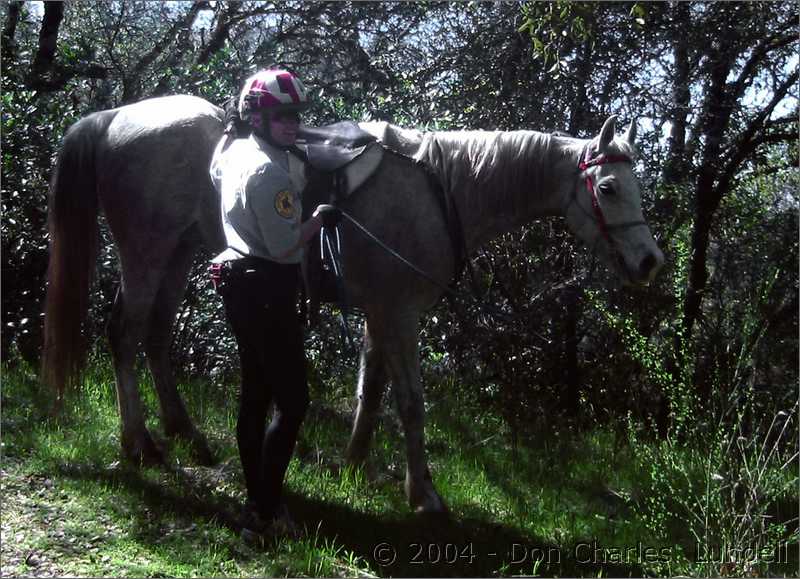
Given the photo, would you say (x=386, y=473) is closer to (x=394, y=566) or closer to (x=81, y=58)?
(x=394, y=566)

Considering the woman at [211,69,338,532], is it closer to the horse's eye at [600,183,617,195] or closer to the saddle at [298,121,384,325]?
the saddle at [298,121,384,325]

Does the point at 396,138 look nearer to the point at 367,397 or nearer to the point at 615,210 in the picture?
the point at 615,210

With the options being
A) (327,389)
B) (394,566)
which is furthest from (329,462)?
(327,389)

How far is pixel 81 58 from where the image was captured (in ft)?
28.5

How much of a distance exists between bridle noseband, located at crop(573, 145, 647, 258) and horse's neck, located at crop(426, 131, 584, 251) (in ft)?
0.35

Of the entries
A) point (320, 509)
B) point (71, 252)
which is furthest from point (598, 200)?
point (71, 252)

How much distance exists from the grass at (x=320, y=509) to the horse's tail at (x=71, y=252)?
514 mm

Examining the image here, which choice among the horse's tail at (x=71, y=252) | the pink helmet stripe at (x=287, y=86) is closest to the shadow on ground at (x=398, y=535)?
the horse's tail at (x=71, y=252)

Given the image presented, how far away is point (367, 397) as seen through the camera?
5.55 metres

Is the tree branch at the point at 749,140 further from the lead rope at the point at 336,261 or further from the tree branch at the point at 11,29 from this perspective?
the tree branch at the point at 11,29

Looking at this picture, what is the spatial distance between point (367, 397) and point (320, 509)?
0.78 m

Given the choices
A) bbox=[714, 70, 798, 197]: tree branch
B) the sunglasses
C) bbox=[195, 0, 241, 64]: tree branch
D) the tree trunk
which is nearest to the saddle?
the sunglasses

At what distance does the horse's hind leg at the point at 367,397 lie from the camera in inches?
218

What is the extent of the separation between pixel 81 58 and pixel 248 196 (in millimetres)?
5430
